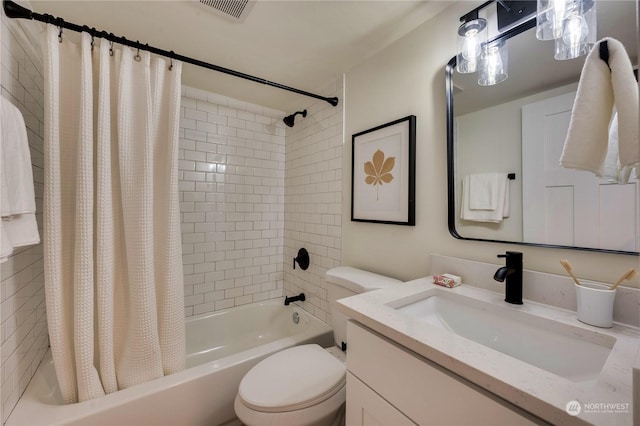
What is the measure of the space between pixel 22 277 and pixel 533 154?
85.6 inches

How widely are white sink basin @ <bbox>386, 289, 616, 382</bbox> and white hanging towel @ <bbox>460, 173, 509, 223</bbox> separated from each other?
1.16 ft

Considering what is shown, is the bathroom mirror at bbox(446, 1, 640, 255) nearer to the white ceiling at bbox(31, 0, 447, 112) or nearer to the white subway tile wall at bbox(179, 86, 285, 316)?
the white ceiling at bbox(31, 0, 447, 112)

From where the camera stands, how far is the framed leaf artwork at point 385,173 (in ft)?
4.32

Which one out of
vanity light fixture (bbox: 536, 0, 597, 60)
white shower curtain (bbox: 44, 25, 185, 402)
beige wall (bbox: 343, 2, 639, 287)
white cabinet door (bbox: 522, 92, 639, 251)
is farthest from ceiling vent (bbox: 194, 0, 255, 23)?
white cabinet door (bbox: 522, 92, 639, 251)

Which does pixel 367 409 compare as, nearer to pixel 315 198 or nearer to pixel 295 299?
pixel 295 299

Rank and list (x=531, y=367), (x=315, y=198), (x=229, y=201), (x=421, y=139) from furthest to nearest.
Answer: (x=229, y=201) < (x=315, y=198) < (x=421, y=139) < (x=531, y=367)

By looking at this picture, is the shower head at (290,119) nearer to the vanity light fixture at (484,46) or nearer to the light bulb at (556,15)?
the vanity light fixture at (484,46)

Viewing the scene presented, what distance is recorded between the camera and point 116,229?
1.25 meters

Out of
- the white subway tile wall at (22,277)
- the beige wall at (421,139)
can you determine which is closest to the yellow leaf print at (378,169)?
the beige wall at (421,139)

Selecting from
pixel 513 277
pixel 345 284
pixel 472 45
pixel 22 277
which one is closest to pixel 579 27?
pixel 472 45

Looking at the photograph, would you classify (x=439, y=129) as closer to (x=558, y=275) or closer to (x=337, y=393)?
(x=558, y=275)

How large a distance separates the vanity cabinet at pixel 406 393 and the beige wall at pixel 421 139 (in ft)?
1.89

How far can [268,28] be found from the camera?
4.38 ft

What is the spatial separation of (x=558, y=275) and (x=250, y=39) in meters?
1.79
